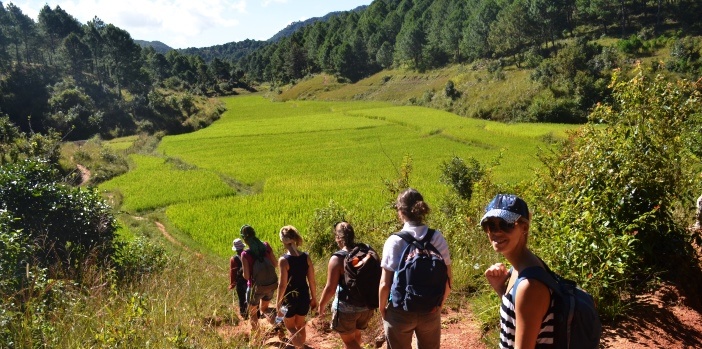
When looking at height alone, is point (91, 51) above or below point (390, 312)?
above

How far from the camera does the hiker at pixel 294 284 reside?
437 cm

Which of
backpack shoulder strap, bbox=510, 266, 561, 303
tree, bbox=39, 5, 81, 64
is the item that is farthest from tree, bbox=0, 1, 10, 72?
backpack shoulder strap, bbox=510, 266, 561, 303

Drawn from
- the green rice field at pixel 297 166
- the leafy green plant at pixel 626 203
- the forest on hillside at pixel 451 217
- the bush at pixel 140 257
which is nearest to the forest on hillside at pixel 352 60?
the forest on hillside at pixel 451 217

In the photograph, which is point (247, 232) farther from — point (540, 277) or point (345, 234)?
point (540, 277)

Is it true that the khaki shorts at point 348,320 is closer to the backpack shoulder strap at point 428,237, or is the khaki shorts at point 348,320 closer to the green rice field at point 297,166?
the backpack shoulder strap at point 428,237

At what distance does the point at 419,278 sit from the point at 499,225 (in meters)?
1.08

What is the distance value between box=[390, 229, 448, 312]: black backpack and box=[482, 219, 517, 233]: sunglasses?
998 mm

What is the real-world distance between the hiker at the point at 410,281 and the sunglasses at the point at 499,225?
1004 millimetres

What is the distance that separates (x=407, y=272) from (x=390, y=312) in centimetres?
38

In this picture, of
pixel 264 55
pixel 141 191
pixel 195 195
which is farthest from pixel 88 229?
pixel 264 55

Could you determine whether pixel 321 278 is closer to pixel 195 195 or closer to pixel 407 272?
pixel 407 272

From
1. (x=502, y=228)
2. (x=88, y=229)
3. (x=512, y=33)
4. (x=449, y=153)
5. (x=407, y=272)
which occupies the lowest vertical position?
(x=449, y=153)

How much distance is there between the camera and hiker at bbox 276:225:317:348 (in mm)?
4367

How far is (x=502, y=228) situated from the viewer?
2.15m
